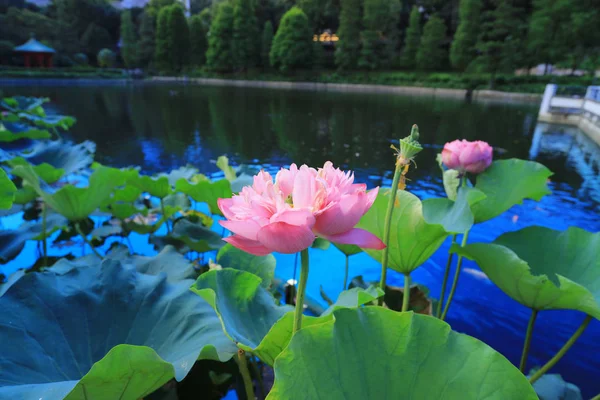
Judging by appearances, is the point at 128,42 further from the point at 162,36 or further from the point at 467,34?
the point at 467,34

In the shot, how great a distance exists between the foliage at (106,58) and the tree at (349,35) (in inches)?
672

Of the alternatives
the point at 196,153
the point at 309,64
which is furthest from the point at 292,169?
the point at 309,64

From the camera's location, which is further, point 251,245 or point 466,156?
point 466,156

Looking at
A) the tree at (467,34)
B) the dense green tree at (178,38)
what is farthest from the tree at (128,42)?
the tree at (467,34)

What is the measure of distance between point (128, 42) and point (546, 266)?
111ft

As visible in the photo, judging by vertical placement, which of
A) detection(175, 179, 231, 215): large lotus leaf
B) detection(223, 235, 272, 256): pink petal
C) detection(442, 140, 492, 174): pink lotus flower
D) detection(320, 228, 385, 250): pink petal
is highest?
detection(320, 228, 385, 250): pink petal

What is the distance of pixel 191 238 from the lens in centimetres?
188

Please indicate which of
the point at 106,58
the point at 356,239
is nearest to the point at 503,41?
the point at 356,239

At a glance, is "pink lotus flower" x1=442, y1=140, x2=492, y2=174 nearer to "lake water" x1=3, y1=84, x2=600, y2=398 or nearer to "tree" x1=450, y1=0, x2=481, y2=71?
"lake water" x1=3, y1=84, x2=600, y2=398

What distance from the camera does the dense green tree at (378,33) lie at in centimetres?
2356

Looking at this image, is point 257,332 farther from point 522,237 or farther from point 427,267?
point 427,267

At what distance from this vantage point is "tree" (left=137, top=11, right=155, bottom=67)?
3027cm

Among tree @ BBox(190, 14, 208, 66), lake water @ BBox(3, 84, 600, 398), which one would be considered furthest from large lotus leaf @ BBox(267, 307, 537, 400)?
tree @ BBox(190, 14, 208, 66)

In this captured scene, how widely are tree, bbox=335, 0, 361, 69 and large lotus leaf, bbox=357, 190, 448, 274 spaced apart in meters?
24.6
